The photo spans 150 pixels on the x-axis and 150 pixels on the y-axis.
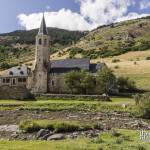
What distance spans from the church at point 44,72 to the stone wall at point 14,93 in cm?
1178

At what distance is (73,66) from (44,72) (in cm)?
634

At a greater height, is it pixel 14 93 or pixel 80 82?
pixel 80 82

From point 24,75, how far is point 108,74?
2028 cm

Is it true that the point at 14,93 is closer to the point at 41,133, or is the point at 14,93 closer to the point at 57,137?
the point at 41,133

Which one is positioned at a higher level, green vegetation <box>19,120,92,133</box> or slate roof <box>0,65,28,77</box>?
slate roof <box>0,65,28,77</box>

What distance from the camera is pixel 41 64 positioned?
4129 inches

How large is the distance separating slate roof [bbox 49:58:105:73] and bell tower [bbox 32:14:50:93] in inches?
77.3

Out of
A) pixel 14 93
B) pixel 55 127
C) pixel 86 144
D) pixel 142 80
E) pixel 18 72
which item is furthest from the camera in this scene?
pixel 142 80

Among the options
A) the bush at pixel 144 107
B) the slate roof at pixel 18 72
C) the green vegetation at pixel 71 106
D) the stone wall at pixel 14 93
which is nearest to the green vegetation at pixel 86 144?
the bush at pixel 144 107

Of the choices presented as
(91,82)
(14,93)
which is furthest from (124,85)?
(14,93)

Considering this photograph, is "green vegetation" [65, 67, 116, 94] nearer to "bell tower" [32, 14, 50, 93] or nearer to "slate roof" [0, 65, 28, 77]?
"bell tower" [32, 14, 50, 93]

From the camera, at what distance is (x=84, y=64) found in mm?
105812

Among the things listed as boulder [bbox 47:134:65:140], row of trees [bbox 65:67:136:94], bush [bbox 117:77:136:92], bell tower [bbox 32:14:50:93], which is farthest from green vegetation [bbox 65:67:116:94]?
boulder [bbox 47:134:65:140]

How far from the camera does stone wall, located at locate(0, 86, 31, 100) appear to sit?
89.8m
